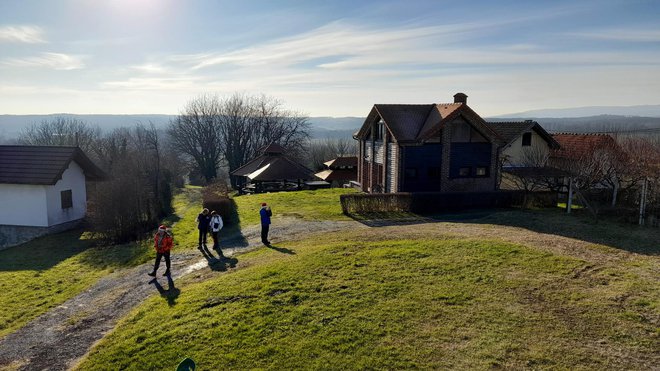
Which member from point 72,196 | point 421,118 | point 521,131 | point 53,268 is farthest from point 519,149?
point 72,196

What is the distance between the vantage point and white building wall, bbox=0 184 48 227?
24.9 m

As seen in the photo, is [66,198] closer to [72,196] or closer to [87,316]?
[72,196]

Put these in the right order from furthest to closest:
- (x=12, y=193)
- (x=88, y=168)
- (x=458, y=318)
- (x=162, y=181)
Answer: (x=162, y=181), (x=88, y=168), (x=12, y=193), (x=458, y=318)

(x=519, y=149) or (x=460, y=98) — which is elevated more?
(x=460, y=98)

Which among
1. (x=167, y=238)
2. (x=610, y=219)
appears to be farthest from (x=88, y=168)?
(x=610, y=219)

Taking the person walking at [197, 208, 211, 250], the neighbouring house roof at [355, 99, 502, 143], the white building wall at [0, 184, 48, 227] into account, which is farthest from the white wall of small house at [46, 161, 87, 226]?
the neighbouring house roof at [355, 99, 502, 143]

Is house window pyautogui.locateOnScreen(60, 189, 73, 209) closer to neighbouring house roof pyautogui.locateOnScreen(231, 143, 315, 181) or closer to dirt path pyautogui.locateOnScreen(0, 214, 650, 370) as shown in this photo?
neighbouring house roof pyautogui.locateOnScreen(231, 143, 315, 181)

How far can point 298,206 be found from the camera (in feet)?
88.6

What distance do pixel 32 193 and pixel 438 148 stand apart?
25.0 m

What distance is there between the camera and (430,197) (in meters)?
23.6

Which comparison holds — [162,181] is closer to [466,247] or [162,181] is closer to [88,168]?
[88,168]

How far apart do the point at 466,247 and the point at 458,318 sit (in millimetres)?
5392

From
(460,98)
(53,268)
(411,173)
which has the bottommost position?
(53,268)

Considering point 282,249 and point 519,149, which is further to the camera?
point 519,149
